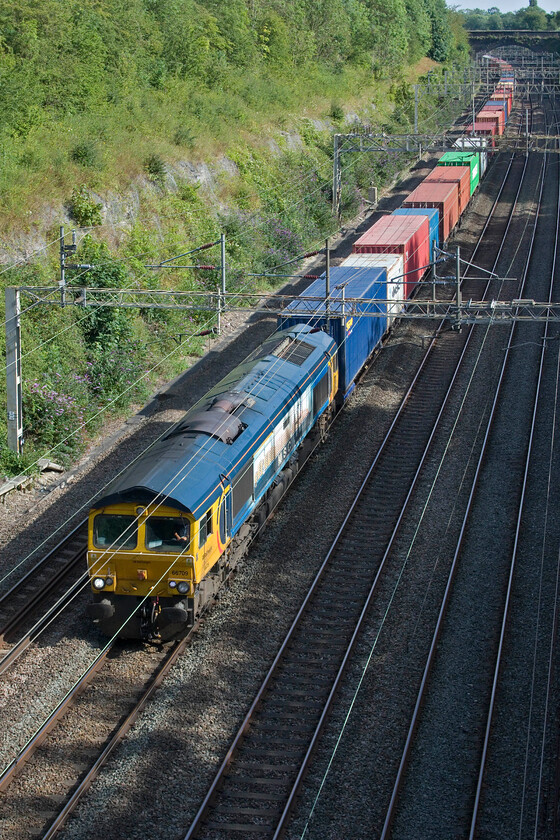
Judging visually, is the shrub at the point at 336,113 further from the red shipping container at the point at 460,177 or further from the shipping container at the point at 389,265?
A: the shipping container at the point at 389,265

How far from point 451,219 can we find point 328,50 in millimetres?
36066

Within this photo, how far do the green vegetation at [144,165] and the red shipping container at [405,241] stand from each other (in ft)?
17.4

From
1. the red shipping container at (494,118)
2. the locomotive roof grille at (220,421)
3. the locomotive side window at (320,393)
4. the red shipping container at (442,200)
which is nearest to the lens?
the locomotive roof grille at (220,421)

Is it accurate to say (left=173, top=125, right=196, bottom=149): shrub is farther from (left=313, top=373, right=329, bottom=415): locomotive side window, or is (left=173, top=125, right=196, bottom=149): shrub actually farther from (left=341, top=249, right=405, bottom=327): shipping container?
(left=313, top=373, right=329, bottom=415): locomotive side window

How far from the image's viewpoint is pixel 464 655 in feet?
53.3

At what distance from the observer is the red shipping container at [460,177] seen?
4831 cm

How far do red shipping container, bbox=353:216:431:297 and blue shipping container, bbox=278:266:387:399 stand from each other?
245 centimetres

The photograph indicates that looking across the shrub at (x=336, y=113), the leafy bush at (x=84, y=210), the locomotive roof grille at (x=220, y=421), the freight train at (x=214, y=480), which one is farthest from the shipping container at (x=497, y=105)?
the locomotive roof grille at (x=220, y=421)

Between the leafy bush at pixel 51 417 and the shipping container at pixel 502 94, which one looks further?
the shipping container at pixel 502 94

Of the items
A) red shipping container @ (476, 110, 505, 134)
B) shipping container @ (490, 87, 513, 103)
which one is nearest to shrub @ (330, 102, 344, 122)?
red shipping container @ (476, 110, 505, 134)

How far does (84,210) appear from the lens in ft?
108

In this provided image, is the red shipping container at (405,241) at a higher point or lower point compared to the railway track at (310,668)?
higher

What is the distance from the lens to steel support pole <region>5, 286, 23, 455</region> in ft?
78.0

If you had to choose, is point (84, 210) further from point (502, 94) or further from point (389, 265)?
point (502, 94)
